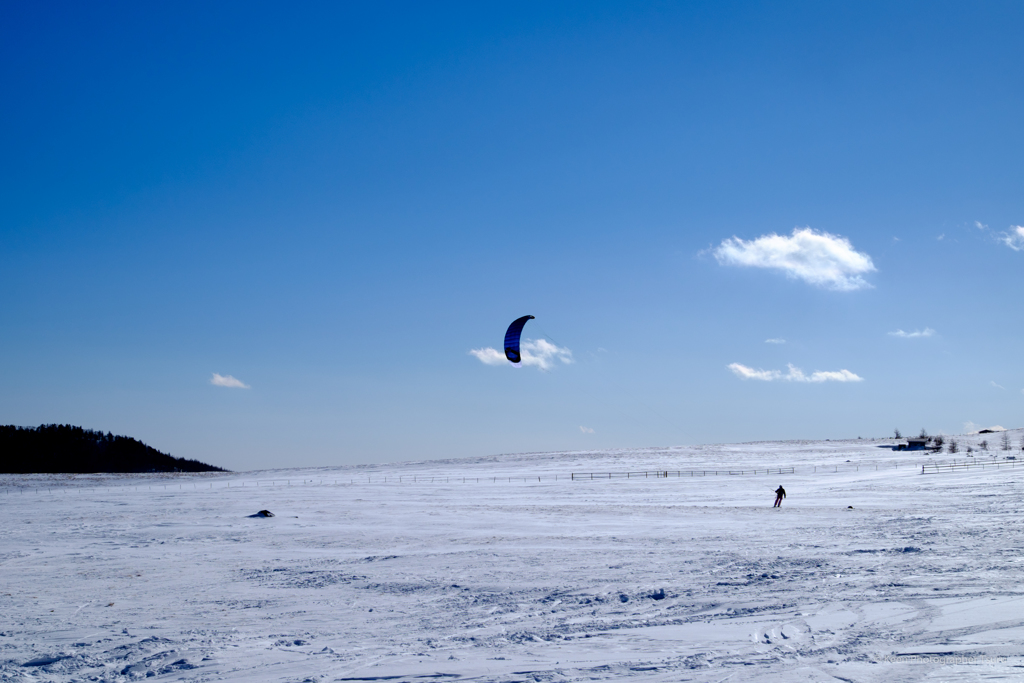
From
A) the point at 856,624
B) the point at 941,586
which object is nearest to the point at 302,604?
the point at 856,624

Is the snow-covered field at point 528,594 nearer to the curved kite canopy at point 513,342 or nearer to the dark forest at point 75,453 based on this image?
the curved kite canopy at point 513,342

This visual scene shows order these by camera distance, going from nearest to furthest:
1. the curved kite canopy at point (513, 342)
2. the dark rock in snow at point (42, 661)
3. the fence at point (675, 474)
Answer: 1. the dark rock in snow at point (42, 661)
2. the curved kite canopy at point (513, 342)
3. the fence at point (675, 474)

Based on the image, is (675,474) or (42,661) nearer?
(42,661)

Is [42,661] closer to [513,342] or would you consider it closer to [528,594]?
[528,594]

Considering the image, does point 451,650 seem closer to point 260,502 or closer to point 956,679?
point 956,679

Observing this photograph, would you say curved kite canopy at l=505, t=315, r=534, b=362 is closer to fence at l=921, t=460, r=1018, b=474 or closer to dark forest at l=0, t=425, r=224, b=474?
fence at l=921, t=460, r=1018, b=474

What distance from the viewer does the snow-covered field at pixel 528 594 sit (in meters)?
8.01

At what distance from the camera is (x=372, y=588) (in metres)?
12.6

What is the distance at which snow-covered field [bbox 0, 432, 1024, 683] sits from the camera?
801 centimetres

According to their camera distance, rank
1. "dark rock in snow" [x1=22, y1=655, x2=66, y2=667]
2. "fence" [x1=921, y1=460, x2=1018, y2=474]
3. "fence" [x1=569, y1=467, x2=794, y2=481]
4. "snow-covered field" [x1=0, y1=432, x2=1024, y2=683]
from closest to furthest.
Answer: "snow-covered field" [x1=0, y1=432, x2=1024, y2=683]
"dark rock in snow" [x1=22, y1=655, x2=66, y2=667]
"fence" [x1=921, y1=460, x2=1018, y2=474]
"fence" [x1=569, y1=467, x2=794, y2=481]

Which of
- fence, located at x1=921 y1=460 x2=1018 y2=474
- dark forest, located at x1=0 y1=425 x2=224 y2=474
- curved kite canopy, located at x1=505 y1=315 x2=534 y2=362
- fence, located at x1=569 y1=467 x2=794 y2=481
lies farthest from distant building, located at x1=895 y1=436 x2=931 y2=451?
dark forest, located at x1=0 y1=425 x2=224 y2=474

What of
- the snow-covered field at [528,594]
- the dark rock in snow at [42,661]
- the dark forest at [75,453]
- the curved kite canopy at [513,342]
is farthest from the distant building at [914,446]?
the dark forest at [75,453]

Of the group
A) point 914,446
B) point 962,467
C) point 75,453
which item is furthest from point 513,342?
point 75,453

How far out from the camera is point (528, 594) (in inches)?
461
